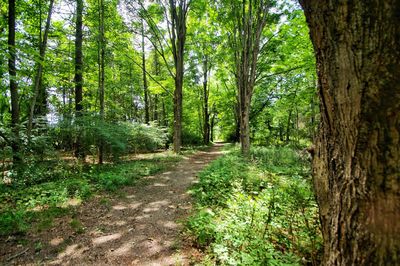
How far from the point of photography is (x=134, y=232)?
4109 millimetres

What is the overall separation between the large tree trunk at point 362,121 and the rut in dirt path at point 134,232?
2.47 metres

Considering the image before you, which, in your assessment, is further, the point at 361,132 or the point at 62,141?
the point at 62,141

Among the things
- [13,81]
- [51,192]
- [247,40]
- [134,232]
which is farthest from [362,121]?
[247,40]

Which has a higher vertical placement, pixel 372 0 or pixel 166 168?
pixel 372 0

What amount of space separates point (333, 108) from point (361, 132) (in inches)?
9.2

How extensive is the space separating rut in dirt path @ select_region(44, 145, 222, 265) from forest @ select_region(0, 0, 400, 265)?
3cm

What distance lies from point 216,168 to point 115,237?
423 cm

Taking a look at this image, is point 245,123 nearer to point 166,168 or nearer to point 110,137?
point 166,168

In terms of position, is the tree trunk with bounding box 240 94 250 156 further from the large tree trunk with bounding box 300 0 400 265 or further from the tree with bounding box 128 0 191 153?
the large tree trunk with bounding box 300 0 400 265

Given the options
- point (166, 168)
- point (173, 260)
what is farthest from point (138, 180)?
point (173, 260)

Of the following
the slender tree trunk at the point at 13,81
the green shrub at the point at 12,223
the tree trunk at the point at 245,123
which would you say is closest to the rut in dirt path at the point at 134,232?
the green shrub at the point at 12,223

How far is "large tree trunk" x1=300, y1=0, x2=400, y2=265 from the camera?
3.75 feet

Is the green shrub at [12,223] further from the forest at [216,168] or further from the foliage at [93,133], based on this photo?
the foliage at [93,133]

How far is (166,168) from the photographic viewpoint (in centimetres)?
947
